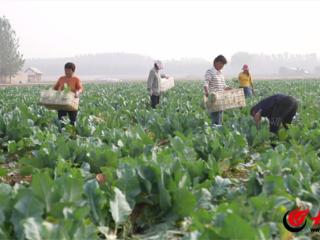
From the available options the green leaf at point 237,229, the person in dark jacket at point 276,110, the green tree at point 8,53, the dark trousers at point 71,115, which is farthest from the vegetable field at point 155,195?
the green tree at point 8,53

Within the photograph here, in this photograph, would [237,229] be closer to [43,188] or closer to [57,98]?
[43,188]

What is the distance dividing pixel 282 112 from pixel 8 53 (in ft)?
225

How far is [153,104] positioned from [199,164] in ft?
25.4

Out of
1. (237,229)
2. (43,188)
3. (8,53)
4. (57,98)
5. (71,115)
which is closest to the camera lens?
(237,229)

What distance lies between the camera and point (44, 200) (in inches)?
132

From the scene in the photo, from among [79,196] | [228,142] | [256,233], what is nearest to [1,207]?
[79,196]

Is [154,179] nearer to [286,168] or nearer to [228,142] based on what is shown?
[286,168]

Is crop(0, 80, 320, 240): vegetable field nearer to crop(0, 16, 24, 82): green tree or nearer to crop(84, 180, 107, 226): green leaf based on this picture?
crop(84, 180, 107, 226): green leaf

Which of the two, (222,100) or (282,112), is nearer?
(282,112)

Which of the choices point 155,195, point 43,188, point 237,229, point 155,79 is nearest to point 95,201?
point 43,188

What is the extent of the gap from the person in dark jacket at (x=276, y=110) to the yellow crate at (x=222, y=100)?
23.4 inches

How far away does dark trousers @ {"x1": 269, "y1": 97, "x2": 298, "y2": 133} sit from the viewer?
6891mm

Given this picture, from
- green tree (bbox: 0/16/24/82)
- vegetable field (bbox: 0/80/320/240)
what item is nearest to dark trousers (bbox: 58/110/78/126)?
vegetable field (bbox: 0/80/320/240)

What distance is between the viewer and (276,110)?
6.97 metres
